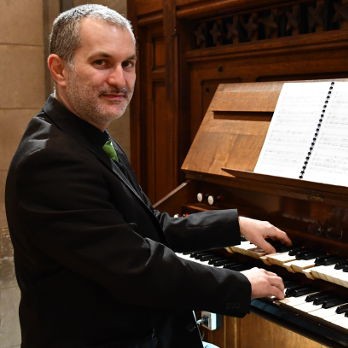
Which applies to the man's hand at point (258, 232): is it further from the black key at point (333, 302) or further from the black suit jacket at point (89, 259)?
the black suit jacket at point (89, 259)

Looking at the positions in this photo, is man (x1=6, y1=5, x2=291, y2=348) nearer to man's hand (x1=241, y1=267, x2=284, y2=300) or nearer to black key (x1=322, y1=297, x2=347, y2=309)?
man's hand (x1=241, y1=267, x2=284, y2=300)

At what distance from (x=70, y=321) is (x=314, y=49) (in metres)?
1.67

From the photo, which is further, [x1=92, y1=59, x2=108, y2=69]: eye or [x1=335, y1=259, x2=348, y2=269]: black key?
[x1=335, y1=259, x2=348, y2=269]: black key

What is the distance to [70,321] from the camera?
162 centimetres

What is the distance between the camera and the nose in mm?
1597

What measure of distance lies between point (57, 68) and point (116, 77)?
18 centimetres

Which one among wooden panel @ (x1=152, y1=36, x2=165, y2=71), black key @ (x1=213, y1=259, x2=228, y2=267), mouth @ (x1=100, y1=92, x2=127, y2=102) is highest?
wooden panel @ (x1=152, y1=36, x2=165, y2=71)

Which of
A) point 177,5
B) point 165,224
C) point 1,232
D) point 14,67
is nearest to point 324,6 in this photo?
point 177,5

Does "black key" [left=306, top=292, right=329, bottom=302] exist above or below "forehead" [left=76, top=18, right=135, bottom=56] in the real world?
below

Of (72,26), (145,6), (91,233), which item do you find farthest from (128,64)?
(145,6)

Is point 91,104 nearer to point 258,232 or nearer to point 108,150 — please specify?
point 108,150

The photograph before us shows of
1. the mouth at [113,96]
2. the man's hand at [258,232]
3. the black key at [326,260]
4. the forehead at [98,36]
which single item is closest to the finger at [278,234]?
the man's hand at [258,232]

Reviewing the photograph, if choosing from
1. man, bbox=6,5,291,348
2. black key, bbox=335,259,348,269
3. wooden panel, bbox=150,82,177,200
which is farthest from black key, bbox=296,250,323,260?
wooden panel, bbox=150,82,177,200

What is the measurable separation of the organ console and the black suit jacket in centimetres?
33
